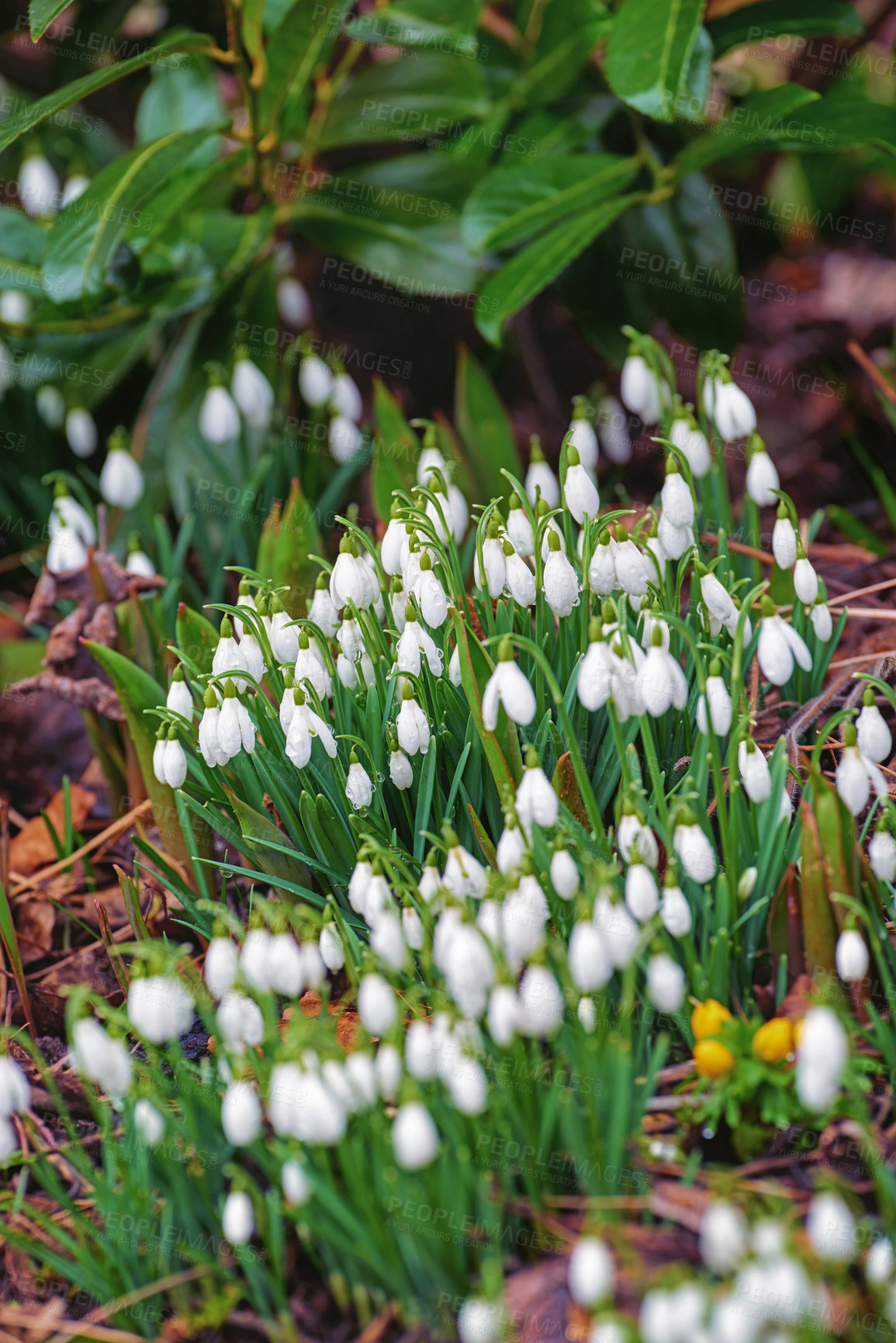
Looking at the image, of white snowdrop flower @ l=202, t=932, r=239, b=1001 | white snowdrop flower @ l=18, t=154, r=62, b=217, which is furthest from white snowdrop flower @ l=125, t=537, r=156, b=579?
white snowdrop flower @ l=18, t=154, r=62, b=217

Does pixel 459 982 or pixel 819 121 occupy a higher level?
pixel 819 121

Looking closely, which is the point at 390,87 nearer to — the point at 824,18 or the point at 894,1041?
the point at 824,18

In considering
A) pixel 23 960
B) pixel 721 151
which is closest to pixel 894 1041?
pixel 23 960

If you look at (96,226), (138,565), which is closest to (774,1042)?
(138,565)

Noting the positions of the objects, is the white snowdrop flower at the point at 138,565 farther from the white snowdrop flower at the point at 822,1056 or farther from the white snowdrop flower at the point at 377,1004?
the white snowdrop flower at the point at 822,1056

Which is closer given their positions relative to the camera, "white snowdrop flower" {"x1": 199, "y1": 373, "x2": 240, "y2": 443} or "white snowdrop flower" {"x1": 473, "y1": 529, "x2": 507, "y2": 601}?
"white snowdrop flower" {"x1": 473, "y1": 529, "x2": 507, "y2": 601}

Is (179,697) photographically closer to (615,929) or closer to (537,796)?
(537,796)

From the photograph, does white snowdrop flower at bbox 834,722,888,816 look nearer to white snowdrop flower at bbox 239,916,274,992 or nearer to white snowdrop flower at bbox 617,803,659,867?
white snowdrop flower at bbox 617,803,659,867

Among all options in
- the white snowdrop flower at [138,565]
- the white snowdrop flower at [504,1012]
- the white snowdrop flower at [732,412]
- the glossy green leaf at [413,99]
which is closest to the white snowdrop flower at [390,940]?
the white snowdrop flower at [504,1012]
